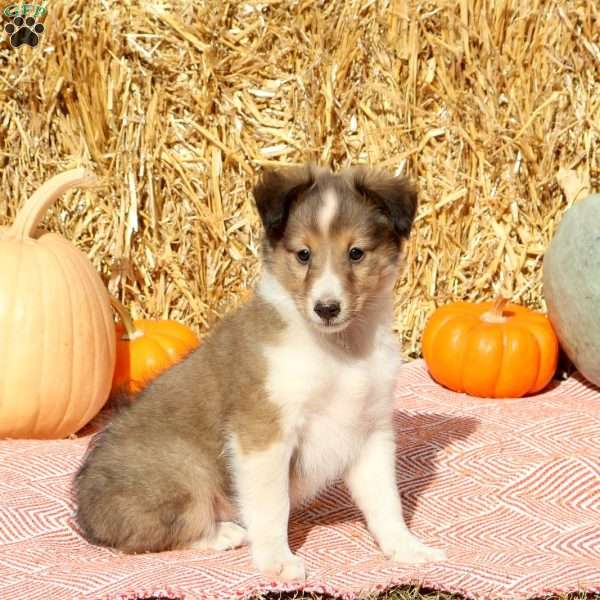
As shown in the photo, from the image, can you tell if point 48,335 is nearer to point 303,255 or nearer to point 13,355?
point 13,355

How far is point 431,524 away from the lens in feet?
17.7

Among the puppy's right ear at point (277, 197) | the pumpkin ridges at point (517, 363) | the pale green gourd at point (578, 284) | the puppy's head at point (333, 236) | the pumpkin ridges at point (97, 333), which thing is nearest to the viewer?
the puppy's head at point (333, 236)

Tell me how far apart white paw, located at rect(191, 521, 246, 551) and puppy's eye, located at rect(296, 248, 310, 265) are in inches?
51.9

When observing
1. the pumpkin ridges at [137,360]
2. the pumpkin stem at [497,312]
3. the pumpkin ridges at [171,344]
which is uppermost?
the pumpkin stem at [497,312]

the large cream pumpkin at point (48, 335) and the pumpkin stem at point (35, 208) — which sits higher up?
the pumpkin stem at point (35, 208)

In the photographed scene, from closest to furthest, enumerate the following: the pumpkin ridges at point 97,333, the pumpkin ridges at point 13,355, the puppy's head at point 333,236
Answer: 1. the puppy's head at point 333,236
2. the pumpkin ridges at point 13,355
3. the pumpkin ridges at point 97,333

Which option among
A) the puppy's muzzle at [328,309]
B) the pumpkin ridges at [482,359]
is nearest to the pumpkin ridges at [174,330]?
the pumpkin ridges at [482,359]

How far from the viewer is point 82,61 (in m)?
7.58

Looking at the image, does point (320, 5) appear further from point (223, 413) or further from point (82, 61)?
point (223, 413)

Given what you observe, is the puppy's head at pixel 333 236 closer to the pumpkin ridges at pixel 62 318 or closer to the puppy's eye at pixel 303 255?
the puppy's eye at pixel 303 255

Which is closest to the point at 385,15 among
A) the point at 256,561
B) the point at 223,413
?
the point at 223,413

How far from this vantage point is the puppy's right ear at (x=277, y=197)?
4.68 m

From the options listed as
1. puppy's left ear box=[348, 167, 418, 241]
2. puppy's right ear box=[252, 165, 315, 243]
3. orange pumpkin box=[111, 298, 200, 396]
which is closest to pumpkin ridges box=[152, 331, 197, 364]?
orange pumpkin box=[111, 298, 200, 396]

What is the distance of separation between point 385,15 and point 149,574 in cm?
470
